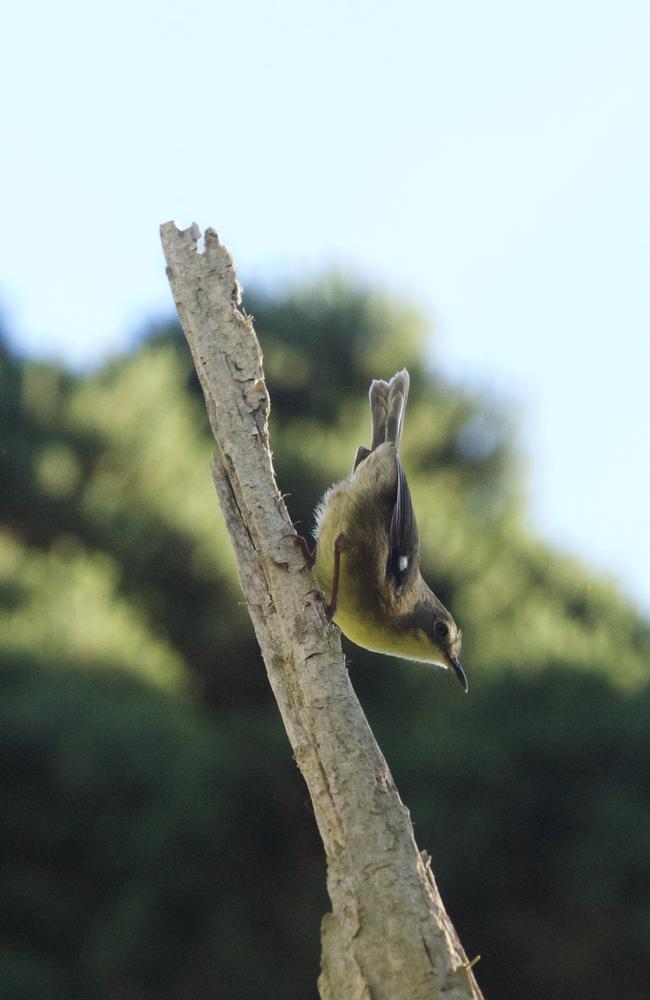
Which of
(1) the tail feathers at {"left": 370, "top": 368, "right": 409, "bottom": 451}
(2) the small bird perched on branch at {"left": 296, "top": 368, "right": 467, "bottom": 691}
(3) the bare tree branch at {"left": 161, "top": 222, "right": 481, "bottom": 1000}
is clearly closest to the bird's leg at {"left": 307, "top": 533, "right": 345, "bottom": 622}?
(2) the small bird perched on branch at {"left": 296, "top": 368, "right": 467, "bottom": 691}

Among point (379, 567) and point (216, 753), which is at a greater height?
point (379, 567)

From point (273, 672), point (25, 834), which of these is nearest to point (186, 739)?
point (25, 834)

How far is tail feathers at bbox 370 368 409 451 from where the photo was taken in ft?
11.1

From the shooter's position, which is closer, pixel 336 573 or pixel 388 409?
pixel 336 573

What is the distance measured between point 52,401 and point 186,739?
311cm

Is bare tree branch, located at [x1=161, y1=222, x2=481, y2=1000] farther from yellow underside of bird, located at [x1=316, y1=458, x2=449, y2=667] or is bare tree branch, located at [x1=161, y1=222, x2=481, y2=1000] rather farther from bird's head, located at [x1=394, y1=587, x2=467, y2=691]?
bird's head, located at [x1=394, y1=587, x2=467, y2=691]

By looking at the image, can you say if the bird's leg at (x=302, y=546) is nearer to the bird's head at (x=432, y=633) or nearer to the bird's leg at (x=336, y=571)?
the bird's leg at (x=336, y=571)

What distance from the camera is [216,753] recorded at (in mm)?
6324

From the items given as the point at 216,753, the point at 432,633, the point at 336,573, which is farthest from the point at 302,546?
the point at 216,753

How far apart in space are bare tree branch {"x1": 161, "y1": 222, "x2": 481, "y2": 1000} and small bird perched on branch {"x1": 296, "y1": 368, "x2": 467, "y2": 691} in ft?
1.39

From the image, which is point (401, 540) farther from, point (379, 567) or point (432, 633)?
point (432, 633)

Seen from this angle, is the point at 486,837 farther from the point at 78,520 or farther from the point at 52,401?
the point at 52,401

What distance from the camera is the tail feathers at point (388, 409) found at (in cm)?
337

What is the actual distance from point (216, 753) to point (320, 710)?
4346 mm
